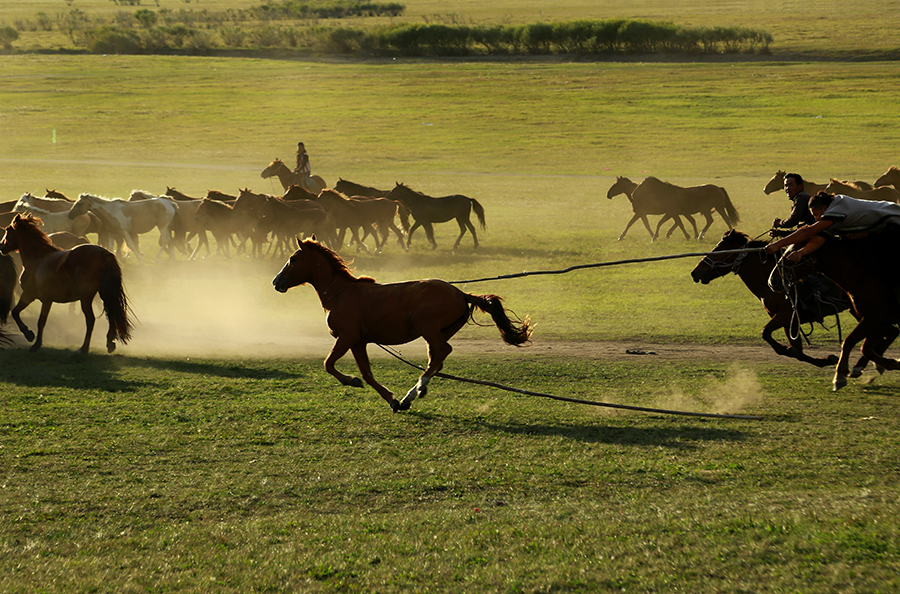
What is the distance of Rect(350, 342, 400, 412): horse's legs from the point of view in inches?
353

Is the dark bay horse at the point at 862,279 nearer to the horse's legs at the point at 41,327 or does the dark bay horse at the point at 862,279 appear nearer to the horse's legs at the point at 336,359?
the horse's legs at the point at 336,359

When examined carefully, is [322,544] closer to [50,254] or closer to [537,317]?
[50,254]

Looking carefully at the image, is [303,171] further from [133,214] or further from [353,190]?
Result: [133,214]

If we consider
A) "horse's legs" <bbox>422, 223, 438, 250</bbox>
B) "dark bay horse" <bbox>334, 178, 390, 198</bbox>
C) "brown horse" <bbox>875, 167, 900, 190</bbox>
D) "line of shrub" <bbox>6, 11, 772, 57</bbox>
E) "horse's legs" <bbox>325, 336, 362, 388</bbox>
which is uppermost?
"line of shrub" <bbox>6, 11, 772, 57</bbox>

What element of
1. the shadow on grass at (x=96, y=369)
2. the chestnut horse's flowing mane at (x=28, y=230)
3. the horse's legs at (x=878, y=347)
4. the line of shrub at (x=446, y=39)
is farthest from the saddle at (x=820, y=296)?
the line of shrub at (x=446, y=39)

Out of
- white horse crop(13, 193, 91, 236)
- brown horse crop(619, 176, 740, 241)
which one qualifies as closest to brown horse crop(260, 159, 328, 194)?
white horse crop(13, 193, 91, 236)

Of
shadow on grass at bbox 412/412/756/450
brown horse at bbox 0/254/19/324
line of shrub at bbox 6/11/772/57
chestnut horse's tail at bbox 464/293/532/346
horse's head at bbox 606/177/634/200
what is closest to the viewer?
shadow on grass at bbox 412/412/756/450

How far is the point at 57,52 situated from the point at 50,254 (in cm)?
9370

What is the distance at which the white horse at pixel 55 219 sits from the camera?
18.1 meters

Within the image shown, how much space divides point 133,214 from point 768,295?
52.3ft

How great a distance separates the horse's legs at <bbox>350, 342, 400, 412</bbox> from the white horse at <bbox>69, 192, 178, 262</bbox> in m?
12.5

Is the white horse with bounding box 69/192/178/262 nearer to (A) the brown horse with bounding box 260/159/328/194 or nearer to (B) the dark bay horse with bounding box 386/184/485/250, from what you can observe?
(B) the dark bay horse with bounding box 386/184/485/250

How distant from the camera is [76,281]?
12.3 meters

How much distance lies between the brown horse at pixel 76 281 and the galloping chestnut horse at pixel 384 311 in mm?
4104
